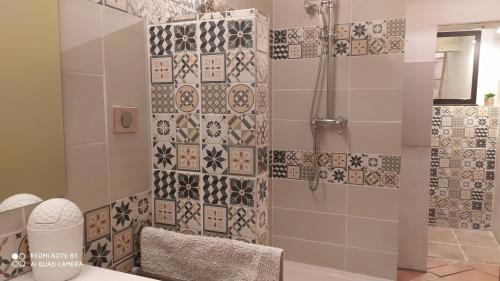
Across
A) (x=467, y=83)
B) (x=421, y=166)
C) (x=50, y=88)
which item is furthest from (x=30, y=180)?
(x=467, y=83)

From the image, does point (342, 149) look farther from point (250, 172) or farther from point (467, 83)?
point (467, 83)

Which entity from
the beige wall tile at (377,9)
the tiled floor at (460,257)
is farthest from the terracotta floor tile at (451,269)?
the beige wall tile at (377,9)

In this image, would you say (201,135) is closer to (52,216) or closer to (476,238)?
(52,216)

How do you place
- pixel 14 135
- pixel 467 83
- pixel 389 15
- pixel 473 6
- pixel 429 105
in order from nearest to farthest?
pixel 14 135 < pixel 389 15 < pixel 429 105 < pixel 473 6 < pixel 467 83

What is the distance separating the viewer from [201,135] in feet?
3.89

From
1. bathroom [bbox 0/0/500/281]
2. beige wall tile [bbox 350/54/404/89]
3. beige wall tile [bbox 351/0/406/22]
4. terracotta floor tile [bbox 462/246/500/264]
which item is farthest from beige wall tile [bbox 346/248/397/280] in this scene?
beige wall tile [bbox 351/0/406/22]

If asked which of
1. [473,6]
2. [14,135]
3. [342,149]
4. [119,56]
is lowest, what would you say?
[342,149]

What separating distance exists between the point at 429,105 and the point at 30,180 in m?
2.51

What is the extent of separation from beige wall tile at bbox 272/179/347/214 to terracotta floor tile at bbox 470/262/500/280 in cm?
141

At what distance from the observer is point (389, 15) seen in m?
2.06

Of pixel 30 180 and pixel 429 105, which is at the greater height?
pixel 429 105

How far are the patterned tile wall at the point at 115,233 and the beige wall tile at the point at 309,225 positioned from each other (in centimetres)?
126

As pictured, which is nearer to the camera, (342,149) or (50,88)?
(50,88)

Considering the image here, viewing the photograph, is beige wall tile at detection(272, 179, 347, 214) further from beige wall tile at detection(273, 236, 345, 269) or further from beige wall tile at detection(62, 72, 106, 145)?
beige wall tile at detection(62, 72, 106, 145)
